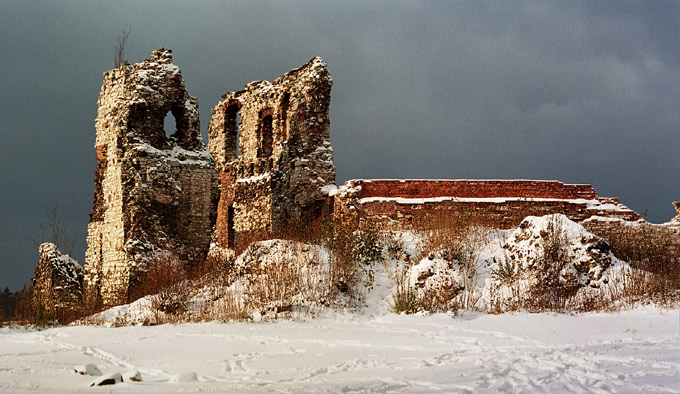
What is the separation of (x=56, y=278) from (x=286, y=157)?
7.42 metres

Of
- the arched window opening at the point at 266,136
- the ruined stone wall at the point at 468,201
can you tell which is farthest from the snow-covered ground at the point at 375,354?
the arched window opening at the point at 266,136

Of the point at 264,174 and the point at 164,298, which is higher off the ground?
the point at 264,174

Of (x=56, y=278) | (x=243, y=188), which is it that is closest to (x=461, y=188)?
(x=243, y=188)

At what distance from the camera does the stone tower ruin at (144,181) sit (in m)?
14.2

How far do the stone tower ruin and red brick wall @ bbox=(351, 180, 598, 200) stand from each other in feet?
15.9

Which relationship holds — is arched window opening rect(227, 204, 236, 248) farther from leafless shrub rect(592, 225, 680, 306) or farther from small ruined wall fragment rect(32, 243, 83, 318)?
leafless shrub rect(592, 225, 680, 306)

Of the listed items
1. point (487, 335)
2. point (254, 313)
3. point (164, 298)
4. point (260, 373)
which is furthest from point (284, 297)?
point (260, 373)

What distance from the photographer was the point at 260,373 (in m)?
5.50

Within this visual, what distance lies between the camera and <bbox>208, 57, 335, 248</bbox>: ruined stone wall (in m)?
17.5

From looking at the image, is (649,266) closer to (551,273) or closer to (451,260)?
(551,273)

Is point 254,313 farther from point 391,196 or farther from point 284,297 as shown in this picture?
point 391,196

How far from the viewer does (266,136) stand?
64.6 feet

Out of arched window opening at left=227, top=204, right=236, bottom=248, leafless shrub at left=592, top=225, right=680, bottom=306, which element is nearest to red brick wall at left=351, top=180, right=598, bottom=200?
leafless shrub at left=592, top=225, right=680, bottom=306

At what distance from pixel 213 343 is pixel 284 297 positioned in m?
3.06
